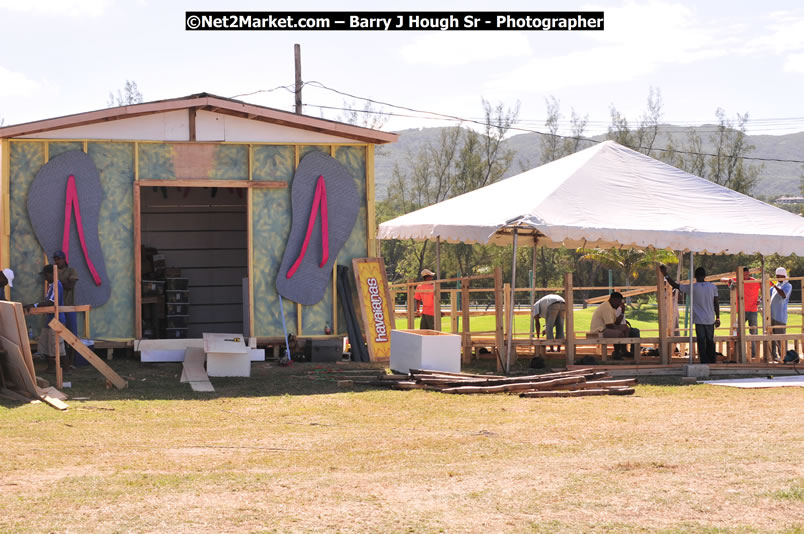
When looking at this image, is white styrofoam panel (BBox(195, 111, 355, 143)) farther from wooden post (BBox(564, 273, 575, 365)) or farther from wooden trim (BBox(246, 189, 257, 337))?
wooden post (BBox(564, 273, 575, 365))

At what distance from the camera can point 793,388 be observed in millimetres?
13883

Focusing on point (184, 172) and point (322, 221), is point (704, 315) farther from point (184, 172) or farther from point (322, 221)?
point (184, 172)

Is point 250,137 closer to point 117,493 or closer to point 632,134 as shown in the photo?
point 117,493

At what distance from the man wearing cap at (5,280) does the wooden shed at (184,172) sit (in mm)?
561

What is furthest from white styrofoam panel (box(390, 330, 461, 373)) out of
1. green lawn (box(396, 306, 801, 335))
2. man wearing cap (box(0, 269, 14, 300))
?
green lawn (box(396, 306, 801, 335))

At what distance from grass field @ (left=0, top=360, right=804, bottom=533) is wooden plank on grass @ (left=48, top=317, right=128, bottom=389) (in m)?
0.30

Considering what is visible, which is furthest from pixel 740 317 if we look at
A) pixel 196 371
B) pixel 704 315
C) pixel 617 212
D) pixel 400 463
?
pixel 400 463

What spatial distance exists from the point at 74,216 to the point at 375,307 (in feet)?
16.9

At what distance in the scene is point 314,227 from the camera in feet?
55.8

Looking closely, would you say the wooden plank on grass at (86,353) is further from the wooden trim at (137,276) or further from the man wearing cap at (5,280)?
the wooden trim at (137,276)

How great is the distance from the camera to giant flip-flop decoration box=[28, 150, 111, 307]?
635 inches

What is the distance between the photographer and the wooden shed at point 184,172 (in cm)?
1616

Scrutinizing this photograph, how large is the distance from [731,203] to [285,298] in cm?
779

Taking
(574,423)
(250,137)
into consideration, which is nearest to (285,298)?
(250,137)
